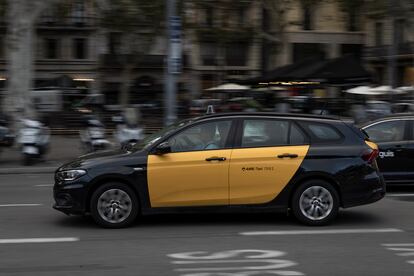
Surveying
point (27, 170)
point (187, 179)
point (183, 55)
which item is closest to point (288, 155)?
point (187, 179)

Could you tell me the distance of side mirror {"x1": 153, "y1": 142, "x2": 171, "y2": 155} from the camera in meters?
7.94

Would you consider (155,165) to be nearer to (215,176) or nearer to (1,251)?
(215,176)

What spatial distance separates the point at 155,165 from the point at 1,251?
2.10m

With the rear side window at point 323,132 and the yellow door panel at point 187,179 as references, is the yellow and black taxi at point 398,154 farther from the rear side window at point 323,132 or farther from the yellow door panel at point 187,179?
the yellow door panel at point 187,179

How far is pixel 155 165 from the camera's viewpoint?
7.97 meters

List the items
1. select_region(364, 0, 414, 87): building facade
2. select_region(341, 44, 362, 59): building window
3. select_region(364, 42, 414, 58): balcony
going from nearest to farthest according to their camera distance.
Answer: select_region(364, 0, 414, 87): building facade
select_region(364, 42, 414, 58): balcony
select_region(341, 44, 362, 59): building window

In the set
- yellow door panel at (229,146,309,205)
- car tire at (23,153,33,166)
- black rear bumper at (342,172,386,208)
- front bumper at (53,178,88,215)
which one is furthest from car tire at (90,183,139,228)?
car tire at (23,153,33,166)

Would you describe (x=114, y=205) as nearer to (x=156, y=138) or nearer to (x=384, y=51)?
(x=156, y=138)

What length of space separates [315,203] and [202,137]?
169cm

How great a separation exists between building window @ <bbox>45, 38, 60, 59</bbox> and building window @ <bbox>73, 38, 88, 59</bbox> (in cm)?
149

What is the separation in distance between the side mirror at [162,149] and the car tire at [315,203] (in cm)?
174

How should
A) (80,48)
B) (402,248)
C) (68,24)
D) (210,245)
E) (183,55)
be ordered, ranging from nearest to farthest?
(402,248), (210,245), (183,55), (68,24), (80,48)

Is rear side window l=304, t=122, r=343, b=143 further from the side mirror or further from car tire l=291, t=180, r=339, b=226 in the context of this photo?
the side mirror

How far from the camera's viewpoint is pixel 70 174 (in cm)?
800
